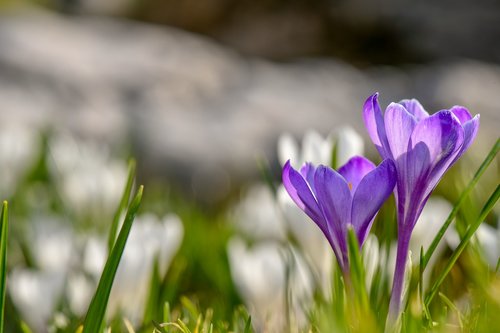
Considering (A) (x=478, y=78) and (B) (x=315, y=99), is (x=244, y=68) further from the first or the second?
(A) (x=478, y=78)

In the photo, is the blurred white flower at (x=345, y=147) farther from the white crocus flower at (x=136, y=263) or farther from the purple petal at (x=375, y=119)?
the purple petal at (x=375, y=119)

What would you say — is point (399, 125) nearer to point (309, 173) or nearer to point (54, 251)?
point (309, 173)

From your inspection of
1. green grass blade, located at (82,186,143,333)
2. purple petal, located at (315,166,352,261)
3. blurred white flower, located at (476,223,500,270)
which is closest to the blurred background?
blurred white flower, located at (476,223,500,270)

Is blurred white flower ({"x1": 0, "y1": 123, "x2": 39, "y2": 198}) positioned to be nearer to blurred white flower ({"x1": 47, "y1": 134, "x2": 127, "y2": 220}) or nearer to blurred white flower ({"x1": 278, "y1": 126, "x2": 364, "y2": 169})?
blurred white flower ({"x1": 47, "y1": 134, "x2": 127, "y2": 220})

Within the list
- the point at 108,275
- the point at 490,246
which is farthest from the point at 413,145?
the point at 490,246

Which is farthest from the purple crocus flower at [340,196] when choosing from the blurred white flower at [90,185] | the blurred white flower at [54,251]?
the blurred white flower at [90,185]

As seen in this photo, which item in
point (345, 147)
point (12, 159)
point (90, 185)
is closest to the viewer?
point (345, 147)

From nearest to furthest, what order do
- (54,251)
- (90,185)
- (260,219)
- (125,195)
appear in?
1. (125,195)
2. (54,251)
3. (260,219)
4. (90,185)
